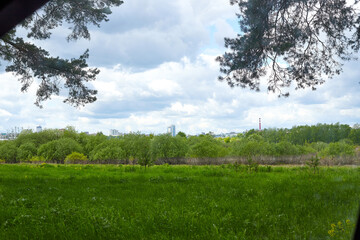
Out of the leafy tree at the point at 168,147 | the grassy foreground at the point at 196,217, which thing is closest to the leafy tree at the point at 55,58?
the grassy foreground at the point at 196,217

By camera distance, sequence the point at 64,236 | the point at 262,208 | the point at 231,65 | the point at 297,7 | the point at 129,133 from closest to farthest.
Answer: the point at 64,236, the point at 262,208, the point at 297,7, the point at 231,65, the point at 129,133

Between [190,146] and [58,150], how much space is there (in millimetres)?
17377

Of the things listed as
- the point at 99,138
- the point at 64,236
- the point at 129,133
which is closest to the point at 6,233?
the point at 64,236

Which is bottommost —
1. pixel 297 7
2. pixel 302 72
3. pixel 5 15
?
pixel 5 15

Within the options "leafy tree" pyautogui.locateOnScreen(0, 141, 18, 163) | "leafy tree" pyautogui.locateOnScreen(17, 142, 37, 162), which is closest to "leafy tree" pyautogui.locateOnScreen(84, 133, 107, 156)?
"leafy tree" pyautogui.locateOnScreen(17, 142, 37, 162)

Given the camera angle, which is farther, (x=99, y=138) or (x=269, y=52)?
(x=99, y=138)

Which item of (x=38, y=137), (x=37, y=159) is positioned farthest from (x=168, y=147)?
(x=38, y=137)

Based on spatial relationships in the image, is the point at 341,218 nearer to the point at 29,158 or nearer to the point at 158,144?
the point at 158,144

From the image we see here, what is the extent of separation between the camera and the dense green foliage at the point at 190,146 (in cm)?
2691

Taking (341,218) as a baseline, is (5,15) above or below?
above

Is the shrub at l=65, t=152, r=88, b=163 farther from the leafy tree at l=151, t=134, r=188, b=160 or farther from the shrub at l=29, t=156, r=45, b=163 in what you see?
→ the leafy tree at l=151, t=134, r=188, b=160

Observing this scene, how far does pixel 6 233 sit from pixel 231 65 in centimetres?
782

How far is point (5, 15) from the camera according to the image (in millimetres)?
1537

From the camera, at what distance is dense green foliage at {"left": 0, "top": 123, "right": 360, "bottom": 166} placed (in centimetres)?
2691
